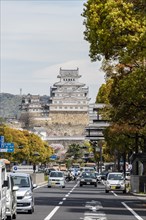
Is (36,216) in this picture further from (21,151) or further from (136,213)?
(21,151)

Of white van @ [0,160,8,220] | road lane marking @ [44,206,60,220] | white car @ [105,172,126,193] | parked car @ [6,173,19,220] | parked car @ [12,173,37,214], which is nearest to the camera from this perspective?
white van @ [0,160,8,220]

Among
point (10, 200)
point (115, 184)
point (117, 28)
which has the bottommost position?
point (10, 200)

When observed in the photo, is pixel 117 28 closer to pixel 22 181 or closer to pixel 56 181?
pixel 22 181

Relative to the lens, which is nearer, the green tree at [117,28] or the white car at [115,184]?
the green tree at [117,28]

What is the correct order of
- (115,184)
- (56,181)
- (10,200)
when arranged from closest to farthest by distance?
1. (10,200)
2. (115,184)
3. (56,181)

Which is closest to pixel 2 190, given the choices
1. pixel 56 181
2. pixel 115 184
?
pixel 115 184

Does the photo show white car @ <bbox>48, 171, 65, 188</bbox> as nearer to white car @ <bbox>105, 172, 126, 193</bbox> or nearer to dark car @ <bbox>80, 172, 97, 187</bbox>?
dark car @ <bbox>80, 172, 97, 187</bbox>

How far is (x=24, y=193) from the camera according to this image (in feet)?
109

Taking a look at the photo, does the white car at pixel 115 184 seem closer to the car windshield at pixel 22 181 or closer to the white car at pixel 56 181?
the white car at pixel 56 181

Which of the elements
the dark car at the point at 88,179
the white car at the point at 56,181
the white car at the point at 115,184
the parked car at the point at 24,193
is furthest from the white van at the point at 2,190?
the dark car at the point at 88,179

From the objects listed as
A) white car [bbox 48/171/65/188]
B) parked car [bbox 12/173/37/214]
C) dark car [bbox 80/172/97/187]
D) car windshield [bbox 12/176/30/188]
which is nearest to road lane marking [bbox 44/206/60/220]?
parked car [bbox 12/173/37/214]

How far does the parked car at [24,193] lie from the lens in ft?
109

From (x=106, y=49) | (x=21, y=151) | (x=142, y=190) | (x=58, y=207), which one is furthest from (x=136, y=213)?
(x=21, y=151)

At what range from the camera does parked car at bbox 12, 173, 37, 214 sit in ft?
109
